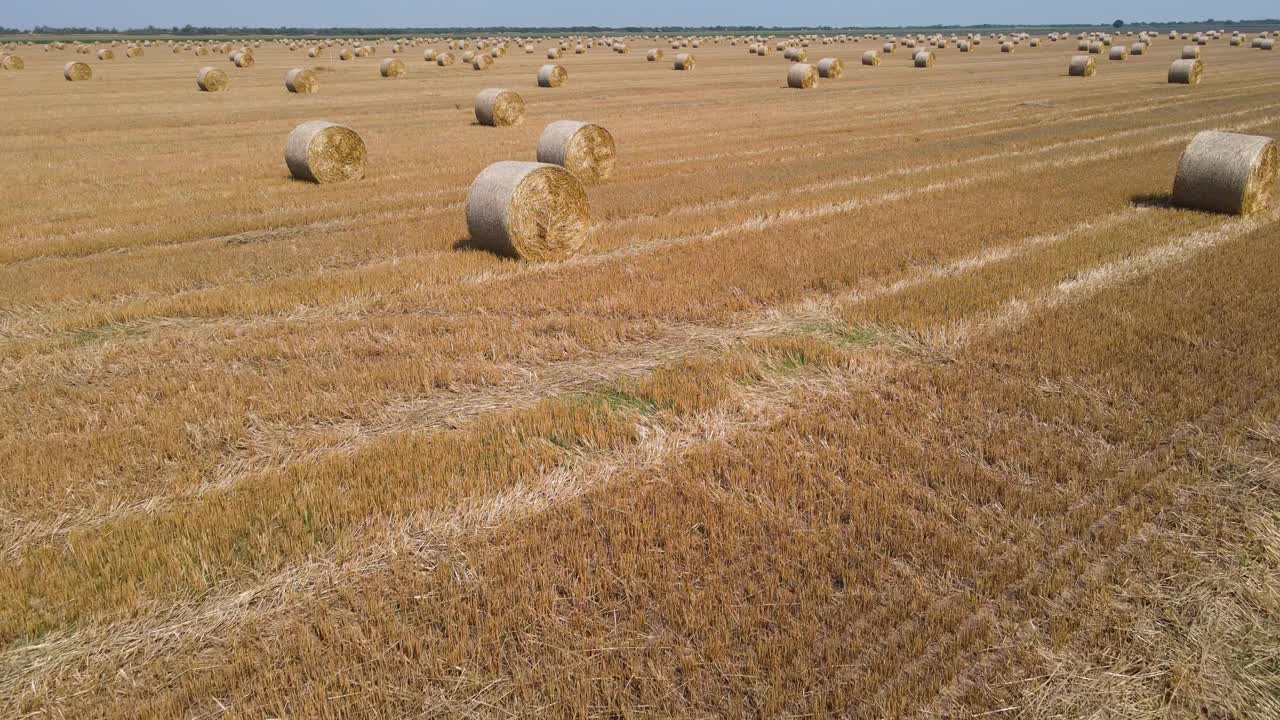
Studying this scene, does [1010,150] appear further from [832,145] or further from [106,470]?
[106,470]

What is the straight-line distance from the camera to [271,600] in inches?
157

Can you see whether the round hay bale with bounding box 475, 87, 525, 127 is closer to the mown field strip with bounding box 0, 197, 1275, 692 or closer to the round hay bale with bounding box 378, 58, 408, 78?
the mown field strip with bounding box 0, 197, 1275, 692

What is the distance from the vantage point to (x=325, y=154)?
15.8m

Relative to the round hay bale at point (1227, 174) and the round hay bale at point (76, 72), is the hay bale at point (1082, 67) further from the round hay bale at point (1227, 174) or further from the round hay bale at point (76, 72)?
the round hay bale at point (76, 72)

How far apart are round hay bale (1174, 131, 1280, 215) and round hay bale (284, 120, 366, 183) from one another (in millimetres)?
14781

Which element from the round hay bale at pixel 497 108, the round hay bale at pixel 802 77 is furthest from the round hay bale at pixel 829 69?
the round hay bale at pixel 497 108

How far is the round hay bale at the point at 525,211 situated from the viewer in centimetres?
1027

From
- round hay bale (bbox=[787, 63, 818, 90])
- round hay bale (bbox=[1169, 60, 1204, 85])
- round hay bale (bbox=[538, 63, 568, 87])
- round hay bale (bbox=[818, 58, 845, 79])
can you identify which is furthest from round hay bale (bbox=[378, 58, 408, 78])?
round hay bale (bbox=[1169, 60, 1204, 85])

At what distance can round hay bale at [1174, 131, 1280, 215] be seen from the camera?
11477 millimetres

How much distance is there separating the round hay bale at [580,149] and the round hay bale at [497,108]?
810cm

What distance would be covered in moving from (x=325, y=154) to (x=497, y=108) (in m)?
8.65

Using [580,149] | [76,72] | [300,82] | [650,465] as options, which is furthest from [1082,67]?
[76,72]

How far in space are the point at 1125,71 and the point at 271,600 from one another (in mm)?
49524

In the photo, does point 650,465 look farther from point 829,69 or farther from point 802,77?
point 829,69
